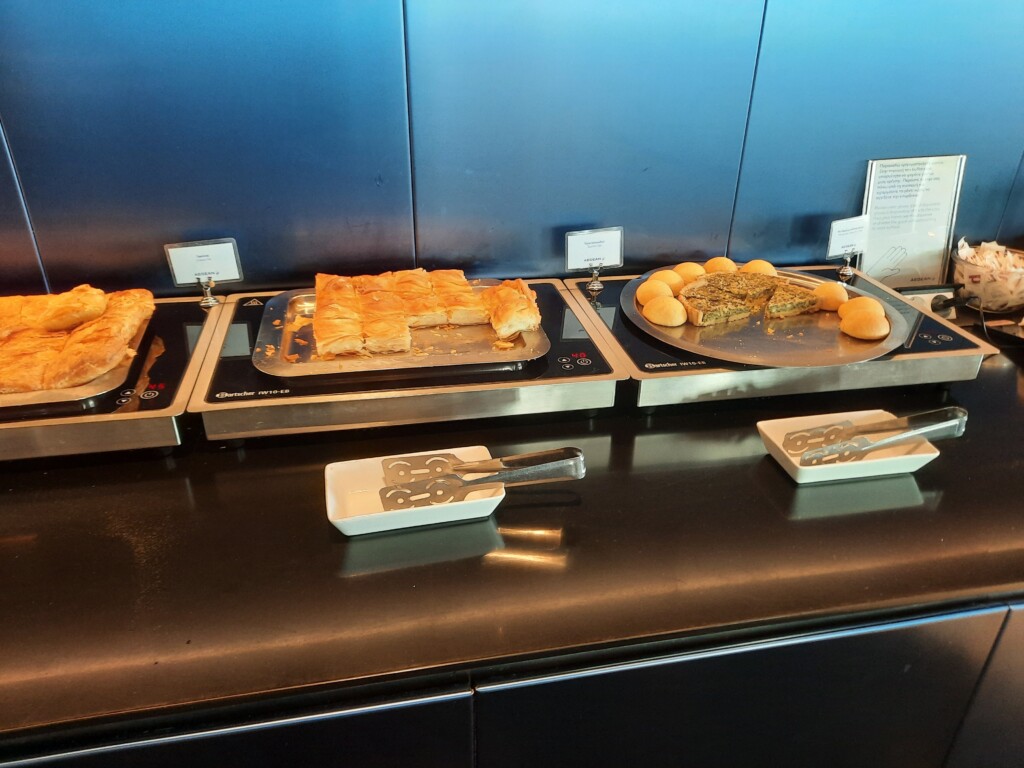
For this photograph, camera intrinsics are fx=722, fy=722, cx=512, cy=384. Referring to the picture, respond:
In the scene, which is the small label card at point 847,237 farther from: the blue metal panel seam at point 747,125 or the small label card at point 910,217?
the blue metal panel seam at point 747,125

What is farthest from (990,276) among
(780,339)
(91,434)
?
(91,434)

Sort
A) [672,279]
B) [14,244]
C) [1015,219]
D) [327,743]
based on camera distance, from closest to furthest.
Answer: [327,743] → [14,244] → [672,279] → [1015,219]

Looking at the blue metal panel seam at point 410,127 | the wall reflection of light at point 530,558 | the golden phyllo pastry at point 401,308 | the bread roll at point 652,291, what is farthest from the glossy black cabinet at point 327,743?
the blue metal panel seam at point 410,127

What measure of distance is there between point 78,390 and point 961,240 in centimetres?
151

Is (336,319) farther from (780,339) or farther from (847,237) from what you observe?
(847,237)

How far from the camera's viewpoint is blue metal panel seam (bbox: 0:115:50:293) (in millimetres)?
1063

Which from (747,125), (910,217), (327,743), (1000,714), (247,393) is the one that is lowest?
(1000,714)

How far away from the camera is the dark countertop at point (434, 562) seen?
2.22ft

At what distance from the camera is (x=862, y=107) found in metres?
1.30

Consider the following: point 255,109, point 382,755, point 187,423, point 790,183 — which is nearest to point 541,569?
point 382,755

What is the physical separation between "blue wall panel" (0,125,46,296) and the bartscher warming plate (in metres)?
0.95

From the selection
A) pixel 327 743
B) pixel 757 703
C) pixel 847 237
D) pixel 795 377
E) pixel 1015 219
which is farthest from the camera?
pixel 1015 219

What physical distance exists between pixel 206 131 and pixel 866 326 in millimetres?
1050

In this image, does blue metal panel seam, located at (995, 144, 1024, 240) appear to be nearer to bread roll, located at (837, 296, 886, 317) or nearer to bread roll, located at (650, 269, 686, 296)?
bread roll, located at (837, 296, 886, 317)
